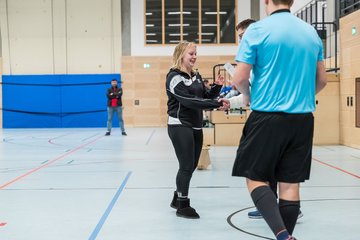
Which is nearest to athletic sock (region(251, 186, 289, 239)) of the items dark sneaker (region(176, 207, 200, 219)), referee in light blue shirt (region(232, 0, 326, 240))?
referee in light blue shirt (region(232, 0, 326, 240))

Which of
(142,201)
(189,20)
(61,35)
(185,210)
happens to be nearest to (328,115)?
(142,201)

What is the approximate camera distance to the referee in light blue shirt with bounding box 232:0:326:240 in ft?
7.94

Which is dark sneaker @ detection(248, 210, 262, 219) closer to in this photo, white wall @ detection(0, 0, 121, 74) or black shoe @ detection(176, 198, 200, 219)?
black shoe @ detection(176, 198, 200, 219)

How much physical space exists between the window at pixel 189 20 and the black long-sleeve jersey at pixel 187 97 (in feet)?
51.8

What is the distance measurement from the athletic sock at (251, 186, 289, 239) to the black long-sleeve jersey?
1.48 metres

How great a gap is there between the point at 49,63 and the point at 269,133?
1875 cm

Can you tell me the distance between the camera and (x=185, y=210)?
419 cm

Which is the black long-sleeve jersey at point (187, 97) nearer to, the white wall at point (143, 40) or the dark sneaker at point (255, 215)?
the dark sneaker at point (255, 215)

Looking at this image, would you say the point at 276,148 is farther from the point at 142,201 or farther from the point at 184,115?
the point at 142,201

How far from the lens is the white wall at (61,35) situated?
65.0 feet

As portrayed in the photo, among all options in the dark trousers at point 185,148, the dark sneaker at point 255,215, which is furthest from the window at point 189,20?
the dark sneaker at point 255,215

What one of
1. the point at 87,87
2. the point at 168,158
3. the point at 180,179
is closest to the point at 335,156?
the point at 168,158

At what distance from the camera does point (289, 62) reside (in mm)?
2443

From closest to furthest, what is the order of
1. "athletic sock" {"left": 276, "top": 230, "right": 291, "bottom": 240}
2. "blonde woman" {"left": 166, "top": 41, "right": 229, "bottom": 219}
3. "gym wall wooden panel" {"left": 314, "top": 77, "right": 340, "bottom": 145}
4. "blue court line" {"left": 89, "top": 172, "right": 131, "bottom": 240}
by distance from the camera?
"athletic sock" {"left": 276, "top": 230, "right": 291, "bottom": 240}, "blue court line" {"left": 89, "top": 172, "right": 131, "bottom": 240}, "blonde woman" {"left": 166, "top": 41, "right": 229, "bottom": 219}, "gym wall wooden panel" {"left": 314, "top": 77, "right": 340, "bottom": 145}
